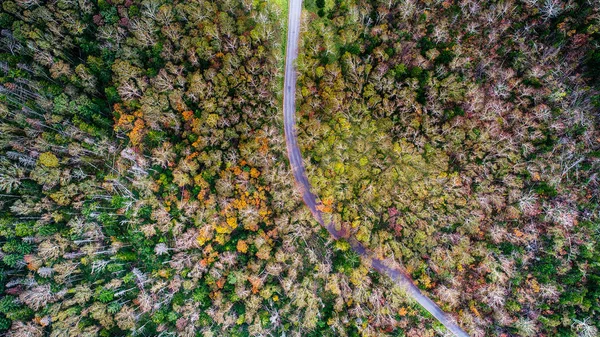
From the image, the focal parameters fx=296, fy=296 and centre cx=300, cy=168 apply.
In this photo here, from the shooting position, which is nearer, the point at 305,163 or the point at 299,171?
the point at 305,163

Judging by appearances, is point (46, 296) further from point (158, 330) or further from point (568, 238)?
point (568, 238)

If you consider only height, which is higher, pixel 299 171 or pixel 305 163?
pixel 305 163

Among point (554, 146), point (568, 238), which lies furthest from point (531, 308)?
point (554, 146)

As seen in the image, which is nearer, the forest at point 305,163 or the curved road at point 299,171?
the forest at point 305,163

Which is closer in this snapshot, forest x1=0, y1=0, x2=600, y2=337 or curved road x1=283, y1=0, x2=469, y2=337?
forest x1=0, y1=0, x2=600, y2=337

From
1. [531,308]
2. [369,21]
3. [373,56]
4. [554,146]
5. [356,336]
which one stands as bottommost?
[356,336]
